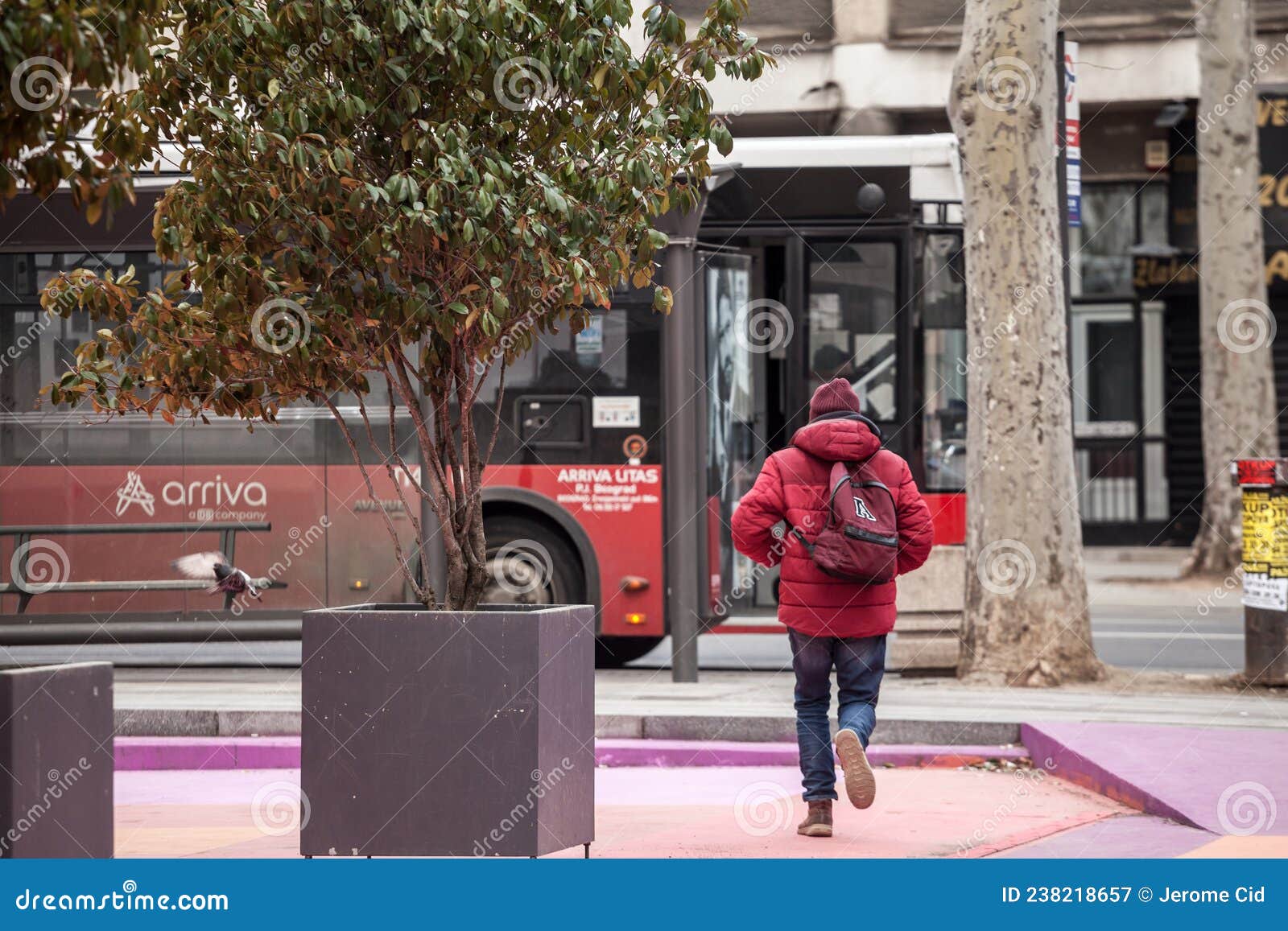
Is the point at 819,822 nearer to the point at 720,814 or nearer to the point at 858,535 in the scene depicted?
the point at 720,814

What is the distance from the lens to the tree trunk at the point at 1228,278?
1933 cm

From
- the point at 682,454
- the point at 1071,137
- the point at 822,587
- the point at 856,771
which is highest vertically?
the point at 1071,137

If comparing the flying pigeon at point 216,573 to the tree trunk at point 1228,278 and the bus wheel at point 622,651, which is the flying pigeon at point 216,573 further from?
the tree trunk at point 1228,278

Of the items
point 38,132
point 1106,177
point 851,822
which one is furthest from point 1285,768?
point 1106,177

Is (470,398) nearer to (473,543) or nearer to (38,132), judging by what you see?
(473,543)

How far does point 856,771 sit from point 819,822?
1.38 ft

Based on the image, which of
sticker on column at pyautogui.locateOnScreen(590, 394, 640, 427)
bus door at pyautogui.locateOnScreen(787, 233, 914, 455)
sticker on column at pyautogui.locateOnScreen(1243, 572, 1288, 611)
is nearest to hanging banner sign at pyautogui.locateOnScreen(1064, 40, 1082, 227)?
bus door at pyautogui.locateOnScreen(787, 233, 914, 455)

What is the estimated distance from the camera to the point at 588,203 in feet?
17.7

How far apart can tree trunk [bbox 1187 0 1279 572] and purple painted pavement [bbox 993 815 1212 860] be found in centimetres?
1317

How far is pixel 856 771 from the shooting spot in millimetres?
6195

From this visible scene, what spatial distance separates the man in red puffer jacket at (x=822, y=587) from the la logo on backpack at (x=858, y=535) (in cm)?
6

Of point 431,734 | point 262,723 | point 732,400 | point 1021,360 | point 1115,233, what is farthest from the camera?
point 1115,233

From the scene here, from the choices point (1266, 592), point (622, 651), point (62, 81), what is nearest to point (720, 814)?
point (62, 81)
